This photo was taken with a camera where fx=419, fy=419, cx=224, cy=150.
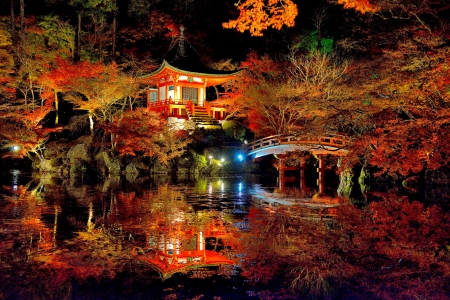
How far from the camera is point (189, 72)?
3005 cm

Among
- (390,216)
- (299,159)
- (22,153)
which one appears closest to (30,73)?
(22,153)

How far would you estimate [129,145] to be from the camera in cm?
2583

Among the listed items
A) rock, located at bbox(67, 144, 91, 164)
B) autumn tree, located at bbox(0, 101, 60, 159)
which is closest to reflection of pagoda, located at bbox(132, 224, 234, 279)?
rock, located at bbox(67, 144, 91, 164)

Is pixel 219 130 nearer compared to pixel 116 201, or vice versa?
pixel 116 201

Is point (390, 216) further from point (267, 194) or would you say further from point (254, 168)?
point (254, 168)

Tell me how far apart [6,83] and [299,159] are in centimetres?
2018

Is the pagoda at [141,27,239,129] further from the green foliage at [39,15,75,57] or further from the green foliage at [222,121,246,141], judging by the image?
the green foliage at [39,15,75,57]

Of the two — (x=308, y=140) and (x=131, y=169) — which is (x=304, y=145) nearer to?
(x=308, y=140)

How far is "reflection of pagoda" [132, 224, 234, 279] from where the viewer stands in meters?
7.13

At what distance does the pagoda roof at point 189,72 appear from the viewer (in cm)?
2969

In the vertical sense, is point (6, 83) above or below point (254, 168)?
above

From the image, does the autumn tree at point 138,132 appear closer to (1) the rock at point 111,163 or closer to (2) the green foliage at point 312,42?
(1) the rock at point 111,163

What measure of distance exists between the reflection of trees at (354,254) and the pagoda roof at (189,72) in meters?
19.3

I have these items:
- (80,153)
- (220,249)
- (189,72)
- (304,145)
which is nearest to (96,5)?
(189,72)
